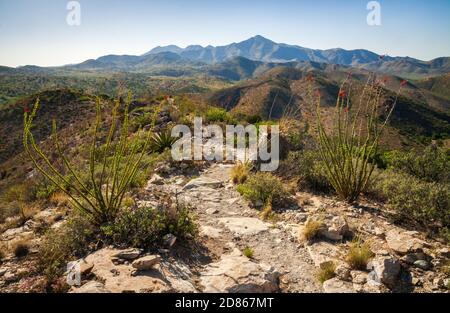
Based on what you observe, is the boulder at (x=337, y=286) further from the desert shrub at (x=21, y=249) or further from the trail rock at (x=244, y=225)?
the desert shrub at (x=21, y=249)

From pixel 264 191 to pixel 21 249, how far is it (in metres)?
3.90

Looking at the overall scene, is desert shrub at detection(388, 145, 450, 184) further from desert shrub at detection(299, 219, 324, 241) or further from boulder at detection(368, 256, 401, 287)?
boulder at detection(368, 256, 401, 287)

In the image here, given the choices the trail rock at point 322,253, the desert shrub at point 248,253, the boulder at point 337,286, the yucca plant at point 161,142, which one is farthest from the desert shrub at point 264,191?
the yucca plant at point 161,142

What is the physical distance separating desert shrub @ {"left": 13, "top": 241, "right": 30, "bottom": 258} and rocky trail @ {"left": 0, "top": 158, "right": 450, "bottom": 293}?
0.16 metres

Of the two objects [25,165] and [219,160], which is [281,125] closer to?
[219,160]

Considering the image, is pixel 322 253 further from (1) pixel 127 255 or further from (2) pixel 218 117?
(2) pixel 218 117

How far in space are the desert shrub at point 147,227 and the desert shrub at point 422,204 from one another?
129 inches

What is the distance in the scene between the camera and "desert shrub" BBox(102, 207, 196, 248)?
4031 mm

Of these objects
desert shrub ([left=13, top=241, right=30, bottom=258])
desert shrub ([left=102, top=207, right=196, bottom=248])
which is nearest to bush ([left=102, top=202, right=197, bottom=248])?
desert shrub ([left=102, top=207, right=196, bottom=248])

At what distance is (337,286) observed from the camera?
3.49 meters

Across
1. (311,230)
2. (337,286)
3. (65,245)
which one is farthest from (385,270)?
(65,245)
